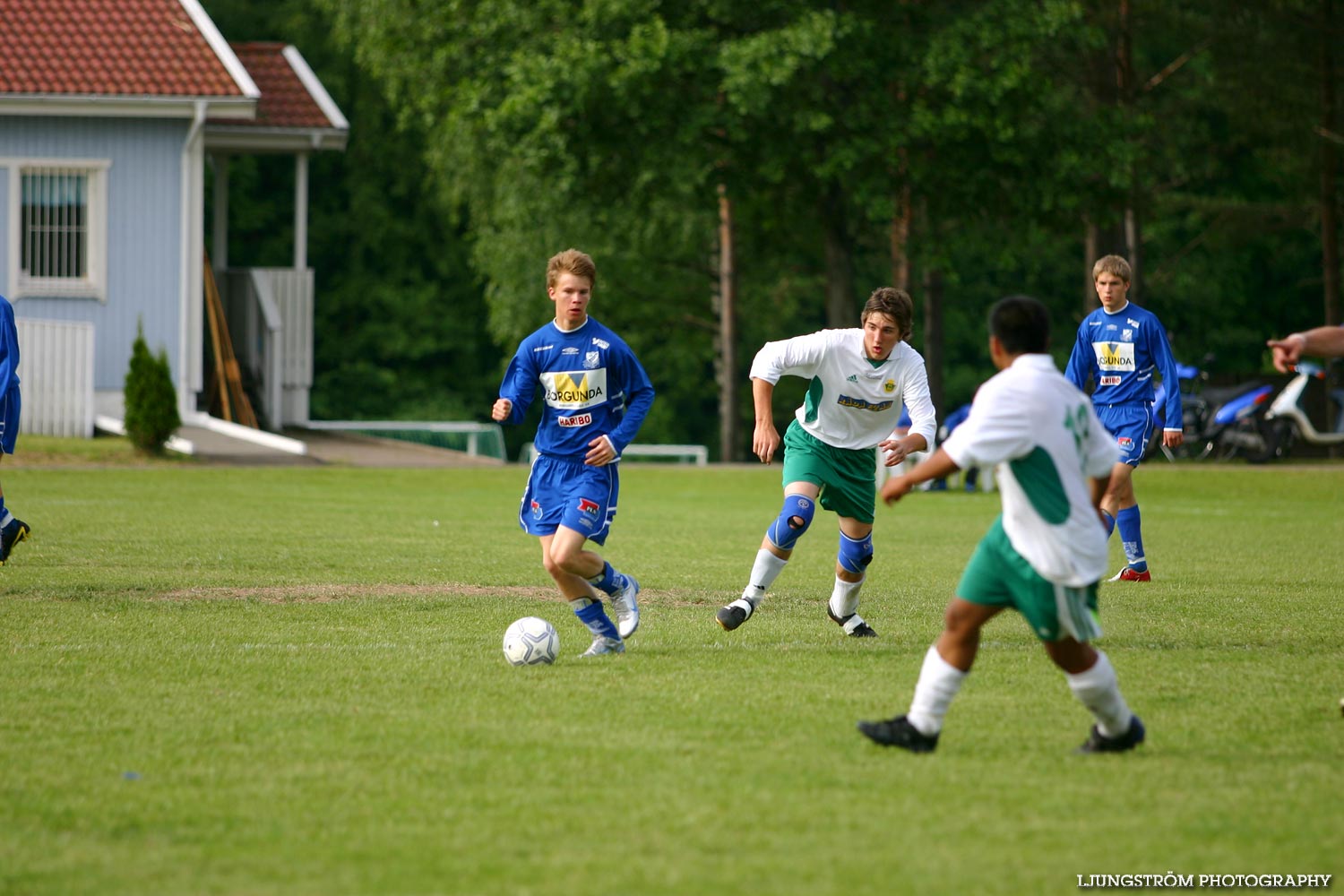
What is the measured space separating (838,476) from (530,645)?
7.00 ft

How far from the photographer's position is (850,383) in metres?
8.54

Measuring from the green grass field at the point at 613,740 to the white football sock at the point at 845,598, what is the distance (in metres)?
0.16

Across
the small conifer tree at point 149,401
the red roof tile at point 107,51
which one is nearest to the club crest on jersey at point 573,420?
the small conifer tree at point 149,401

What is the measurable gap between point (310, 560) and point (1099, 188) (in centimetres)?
2094

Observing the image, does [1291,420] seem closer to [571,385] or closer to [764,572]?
[764,572]

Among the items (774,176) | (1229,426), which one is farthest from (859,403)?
(1229,426)

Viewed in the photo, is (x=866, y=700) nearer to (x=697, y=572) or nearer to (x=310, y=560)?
(x=697, y=572)

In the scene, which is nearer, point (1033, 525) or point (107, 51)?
point (1033, 525)

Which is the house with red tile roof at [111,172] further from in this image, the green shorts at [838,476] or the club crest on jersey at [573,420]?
the club crest on jersey at [573,420]

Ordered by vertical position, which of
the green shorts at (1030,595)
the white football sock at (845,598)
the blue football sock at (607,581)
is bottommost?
the white football sock at (845,598)

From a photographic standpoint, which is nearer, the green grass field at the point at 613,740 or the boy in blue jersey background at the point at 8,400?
the green grass field at the point at 613,740

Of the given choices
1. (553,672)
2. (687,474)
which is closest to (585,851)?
(553,672)

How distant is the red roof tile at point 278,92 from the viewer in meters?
27.1

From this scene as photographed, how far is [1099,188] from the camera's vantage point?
95.9ft
